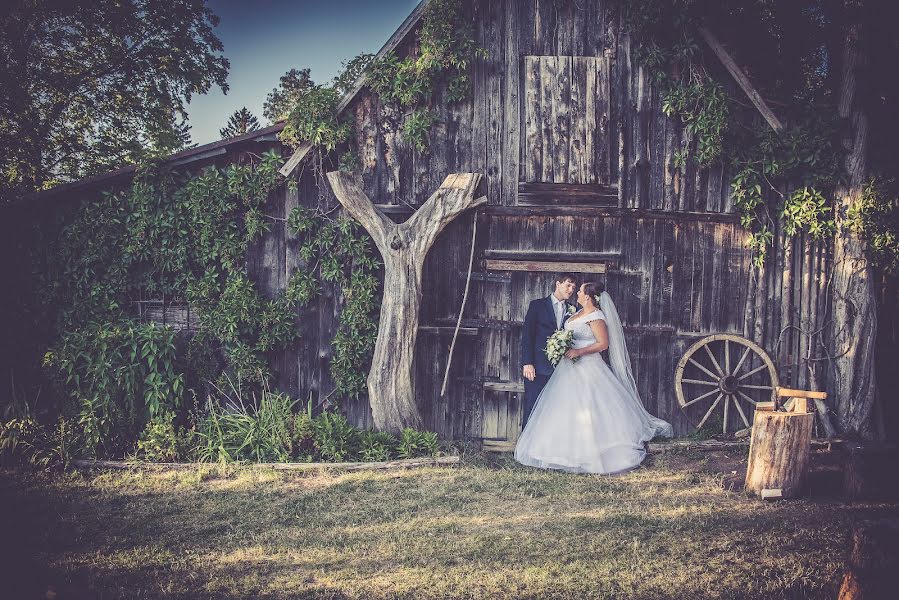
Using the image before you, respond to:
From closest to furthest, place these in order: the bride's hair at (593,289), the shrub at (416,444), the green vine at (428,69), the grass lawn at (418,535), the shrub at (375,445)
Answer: the grass lawn at (418,535), the shrub at (375,445), the shrub at (416,444), the bride's hair at (593,289), the green vine at (428,69)

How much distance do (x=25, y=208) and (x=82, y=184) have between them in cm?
90

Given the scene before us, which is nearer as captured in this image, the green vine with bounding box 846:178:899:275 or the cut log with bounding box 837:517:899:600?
the cut log with bounding box 837:517:899:600

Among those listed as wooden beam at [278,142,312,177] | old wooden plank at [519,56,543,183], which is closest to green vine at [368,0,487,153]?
old wooden plank at [519,56,543,183]

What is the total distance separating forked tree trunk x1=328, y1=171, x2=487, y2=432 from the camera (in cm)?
769

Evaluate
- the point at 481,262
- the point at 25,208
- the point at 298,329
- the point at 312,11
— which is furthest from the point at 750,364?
the point at 25,208

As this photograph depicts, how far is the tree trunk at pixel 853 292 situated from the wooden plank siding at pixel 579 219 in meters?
0.25

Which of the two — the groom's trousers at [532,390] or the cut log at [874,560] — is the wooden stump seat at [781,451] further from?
the groom's trousers at [532,390]

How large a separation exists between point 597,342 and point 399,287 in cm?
244

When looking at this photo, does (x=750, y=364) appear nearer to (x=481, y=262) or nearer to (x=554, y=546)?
(x=481, y=262)

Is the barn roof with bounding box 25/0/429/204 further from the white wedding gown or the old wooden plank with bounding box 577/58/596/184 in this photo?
the white wedding gown

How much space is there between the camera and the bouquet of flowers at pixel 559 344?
7.22 meters

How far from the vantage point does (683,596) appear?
409 cm

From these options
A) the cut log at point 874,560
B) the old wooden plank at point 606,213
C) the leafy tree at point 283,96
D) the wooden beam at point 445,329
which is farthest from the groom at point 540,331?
the leafy tree at point 283,96

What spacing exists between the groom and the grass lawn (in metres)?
1.02
